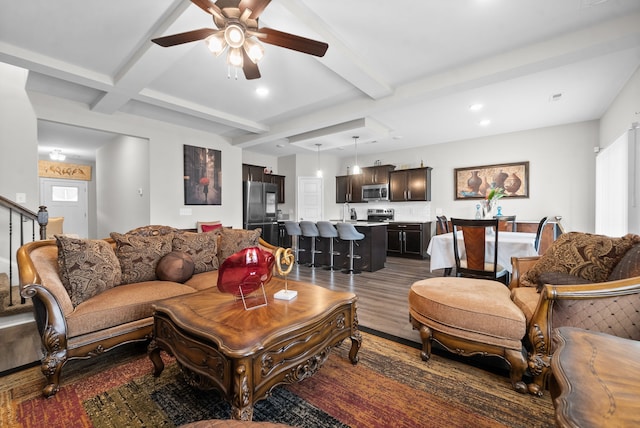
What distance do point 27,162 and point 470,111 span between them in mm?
6484

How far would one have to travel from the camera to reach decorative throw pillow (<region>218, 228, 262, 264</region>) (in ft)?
9.77

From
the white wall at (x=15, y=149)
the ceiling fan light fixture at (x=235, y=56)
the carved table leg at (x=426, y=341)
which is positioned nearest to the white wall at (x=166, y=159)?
the white wall at (x=15, y=149)

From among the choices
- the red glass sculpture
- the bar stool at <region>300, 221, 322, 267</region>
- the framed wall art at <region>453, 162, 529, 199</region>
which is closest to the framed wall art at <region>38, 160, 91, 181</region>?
the bar stool at <region>300, 221, 322, 267</region>

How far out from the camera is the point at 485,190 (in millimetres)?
6020

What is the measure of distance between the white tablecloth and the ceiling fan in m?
2.63

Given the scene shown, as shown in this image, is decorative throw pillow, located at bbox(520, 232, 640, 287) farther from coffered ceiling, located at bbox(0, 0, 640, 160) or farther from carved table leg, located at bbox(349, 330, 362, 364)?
coffered ceiling, located at bbox(0, 0, 640, 160)

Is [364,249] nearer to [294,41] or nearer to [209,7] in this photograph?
[294,41]

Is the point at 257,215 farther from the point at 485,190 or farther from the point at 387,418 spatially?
the point at 387,418

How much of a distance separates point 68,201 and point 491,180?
11.1 m

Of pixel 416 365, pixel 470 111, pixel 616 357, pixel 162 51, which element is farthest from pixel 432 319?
pixel 470 111

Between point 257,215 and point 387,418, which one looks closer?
point 387,418

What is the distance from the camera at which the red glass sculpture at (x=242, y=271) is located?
1.67 meters

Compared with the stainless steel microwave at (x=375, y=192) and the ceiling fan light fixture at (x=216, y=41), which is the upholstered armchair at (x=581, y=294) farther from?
the stainless steel microwave at (x=375, y=192)

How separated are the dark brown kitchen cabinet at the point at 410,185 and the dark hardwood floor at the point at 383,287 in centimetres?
160
